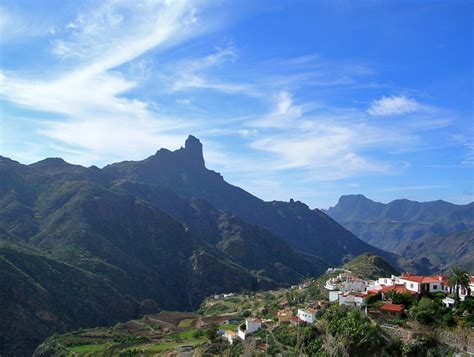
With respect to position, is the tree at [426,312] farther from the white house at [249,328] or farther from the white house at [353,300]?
the white house at [249,328]

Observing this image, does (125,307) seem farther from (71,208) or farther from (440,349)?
(440,349)

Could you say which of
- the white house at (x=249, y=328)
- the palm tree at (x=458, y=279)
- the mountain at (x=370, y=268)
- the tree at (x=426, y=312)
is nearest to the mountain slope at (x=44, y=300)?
the white house at (x=249, y=328)

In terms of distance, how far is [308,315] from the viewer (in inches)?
1738

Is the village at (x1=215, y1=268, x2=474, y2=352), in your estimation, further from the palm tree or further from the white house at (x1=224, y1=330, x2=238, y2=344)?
the palm tree

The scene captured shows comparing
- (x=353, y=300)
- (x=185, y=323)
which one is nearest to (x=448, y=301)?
(x=353, y=300)

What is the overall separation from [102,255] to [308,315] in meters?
76.5

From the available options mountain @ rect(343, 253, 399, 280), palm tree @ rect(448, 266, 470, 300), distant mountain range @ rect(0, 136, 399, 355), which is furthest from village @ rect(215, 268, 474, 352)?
distant mountain range @ rect(0, 136, 399, 355)

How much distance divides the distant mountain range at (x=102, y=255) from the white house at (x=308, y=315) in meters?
44.1

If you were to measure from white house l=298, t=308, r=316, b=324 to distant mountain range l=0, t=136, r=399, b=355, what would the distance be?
145ft

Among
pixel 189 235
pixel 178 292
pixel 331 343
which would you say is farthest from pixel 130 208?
pixel 331 343

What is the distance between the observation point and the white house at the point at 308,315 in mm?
43684

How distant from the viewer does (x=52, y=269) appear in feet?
285

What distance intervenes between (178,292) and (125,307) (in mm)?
29663

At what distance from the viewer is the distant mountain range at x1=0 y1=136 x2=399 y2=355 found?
78.5 m
